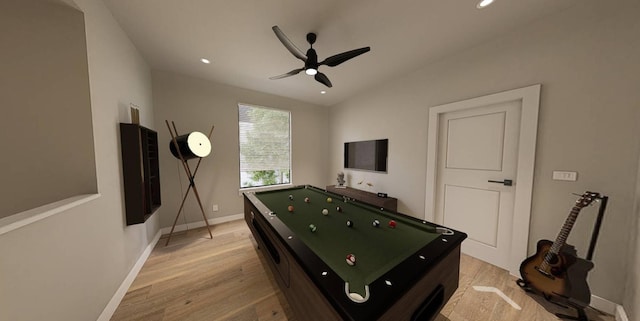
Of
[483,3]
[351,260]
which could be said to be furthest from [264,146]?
[483,3]

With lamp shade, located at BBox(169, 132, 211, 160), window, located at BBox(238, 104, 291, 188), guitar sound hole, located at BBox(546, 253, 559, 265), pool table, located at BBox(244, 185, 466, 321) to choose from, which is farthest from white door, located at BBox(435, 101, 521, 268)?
lamp shade, located at BBox(169, 132, 211, 160)

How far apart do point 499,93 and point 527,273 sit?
183cm

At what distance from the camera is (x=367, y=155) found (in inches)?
144

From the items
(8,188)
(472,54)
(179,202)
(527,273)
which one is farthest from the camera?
(179,202)

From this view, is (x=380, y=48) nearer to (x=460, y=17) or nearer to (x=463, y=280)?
(x=460, y=17)

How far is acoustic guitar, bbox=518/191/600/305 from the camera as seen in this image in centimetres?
142

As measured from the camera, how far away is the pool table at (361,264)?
2.60 feet

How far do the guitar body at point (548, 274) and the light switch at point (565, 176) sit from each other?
612mm

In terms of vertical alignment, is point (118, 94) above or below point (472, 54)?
below

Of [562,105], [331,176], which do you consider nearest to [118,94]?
[331,176]

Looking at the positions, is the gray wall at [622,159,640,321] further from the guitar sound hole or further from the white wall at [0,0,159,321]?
the white wall at [0,0,159,321]

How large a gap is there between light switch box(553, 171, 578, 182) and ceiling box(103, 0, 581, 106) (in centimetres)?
150

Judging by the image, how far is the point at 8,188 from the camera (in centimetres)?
121

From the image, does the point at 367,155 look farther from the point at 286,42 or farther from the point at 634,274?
the point at 634,274
